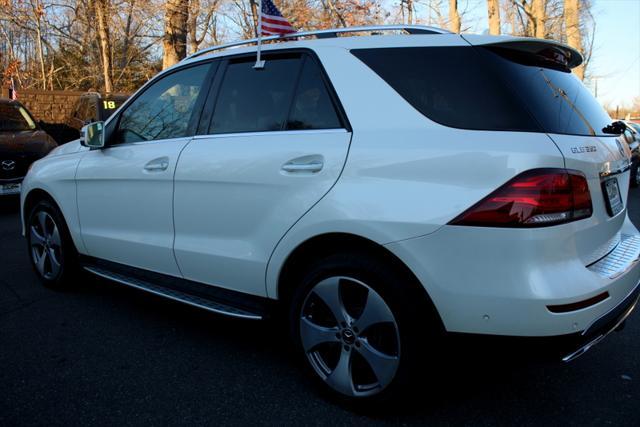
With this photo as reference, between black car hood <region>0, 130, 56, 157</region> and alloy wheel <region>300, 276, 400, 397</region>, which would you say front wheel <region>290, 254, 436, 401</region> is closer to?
alloy wheel <region>300, 276, 400, 397</region>

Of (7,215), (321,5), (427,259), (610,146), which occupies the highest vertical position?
(321,5)

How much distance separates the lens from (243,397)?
2729mm

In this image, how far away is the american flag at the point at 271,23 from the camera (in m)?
3.55

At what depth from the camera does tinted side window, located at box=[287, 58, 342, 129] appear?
105 inches

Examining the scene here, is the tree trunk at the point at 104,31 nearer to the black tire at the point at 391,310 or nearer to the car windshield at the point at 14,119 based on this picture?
the car windshield at the point at 14,119

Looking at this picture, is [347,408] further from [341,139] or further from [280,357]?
[341,139]

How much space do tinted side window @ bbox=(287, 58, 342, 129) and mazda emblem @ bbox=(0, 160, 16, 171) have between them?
7.31 m

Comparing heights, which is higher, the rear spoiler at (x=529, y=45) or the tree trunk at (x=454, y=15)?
the tree trunk at (x=454, y=15)

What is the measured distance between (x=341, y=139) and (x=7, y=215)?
7663 millimetres

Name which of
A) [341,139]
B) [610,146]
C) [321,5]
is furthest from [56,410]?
[321,5]

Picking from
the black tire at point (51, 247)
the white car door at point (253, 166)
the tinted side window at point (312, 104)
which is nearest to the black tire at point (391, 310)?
the white car door at point (253, 166)

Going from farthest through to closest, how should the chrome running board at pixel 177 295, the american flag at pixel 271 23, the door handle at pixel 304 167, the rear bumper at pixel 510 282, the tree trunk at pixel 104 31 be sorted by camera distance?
the tree trunk at pixel 104 31 → the american flag at pixel 271 23 → the chrome running board at pixel 177 295 → the door handle at pixel 304 167 → the rear bumper at pixel 510 282

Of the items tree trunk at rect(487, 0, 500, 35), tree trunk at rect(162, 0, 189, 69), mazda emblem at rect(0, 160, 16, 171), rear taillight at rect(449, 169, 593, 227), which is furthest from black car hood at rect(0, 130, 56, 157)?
tree trunk at rect(487, 0, 500, 35)

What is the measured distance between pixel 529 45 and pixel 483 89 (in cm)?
44
